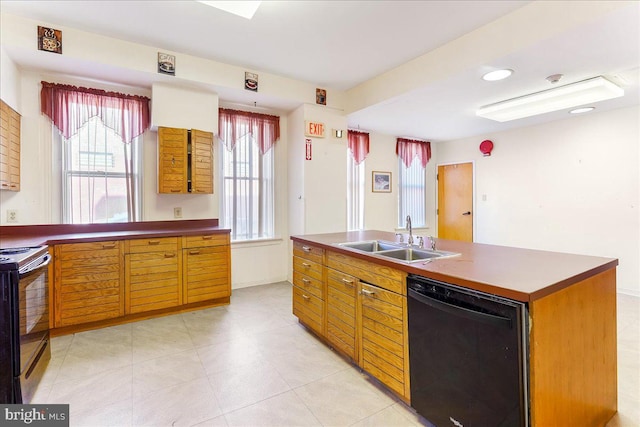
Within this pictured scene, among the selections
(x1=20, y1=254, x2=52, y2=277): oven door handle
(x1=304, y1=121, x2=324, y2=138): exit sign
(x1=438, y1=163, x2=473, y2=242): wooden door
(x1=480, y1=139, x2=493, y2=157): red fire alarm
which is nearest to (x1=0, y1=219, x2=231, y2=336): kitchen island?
(x1=20, y1=254, x2=52, y2=277): oven door handle

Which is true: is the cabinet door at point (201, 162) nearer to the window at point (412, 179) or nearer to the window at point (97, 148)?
the window at point (97, 148)

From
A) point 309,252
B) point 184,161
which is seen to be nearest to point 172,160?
point 184,161

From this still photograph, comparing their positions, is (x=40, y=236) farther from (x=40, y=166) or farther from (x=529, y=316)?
(x=529, y=316)

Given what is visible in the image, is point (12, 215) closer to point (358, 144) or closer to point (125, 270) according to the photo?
point (125, 270)

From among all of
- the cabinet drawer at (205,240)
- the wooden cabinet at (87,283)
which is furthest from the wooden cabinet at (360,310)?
the wooden cabinet at (87,283)

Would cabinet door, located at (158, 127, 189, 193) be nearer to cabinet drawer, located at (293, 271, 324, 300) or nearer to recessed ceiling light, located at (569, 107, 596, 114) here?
cabinet drawer, located at (293, 271, 324, 300)

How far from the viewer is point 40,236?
296 cm

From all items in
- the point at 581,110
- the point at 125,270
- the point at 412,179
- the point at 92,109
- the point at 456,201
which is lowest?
the point at 125,270

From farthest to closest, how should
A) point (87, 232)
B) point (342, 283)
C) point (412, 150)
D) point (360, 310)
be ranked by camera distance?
point (412, 150) → point (87, 232) → point (342, 283) → point (360, 310)

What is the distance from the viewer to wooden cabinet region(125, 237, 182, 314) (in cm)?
302

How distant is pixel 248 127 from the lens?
13.8ft

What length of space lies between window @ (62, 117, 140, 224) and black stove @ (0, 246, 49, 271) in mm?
1123

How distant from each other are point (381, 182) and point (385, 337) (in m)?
4.23

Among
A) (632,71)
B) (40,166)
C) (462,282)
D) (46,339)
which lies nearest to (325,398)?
(462,282)
